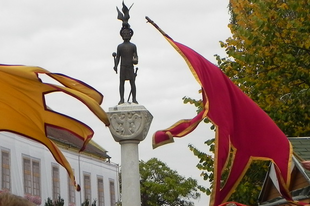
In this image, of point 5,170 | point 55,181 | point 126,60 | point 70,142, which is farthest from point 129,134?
point 55,181

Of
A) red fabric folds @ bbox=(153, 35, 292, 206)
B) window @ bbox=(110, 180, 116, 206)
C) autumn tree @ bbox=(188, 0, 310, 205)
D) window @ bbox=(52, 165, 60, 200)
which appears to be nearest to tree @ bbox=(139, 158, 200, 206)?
window @ bbox=(110, 180, 116, 206)

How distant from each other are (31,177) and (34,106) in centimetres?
3022

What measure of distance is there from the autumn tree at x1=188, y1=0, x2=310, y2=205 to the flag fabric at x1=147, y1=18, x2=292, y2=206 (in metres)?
10.8

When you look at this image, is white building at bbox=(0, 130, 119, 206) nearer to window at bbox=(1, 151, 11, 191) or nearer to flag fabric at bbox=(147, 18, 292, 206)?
window at bbox=(1, 151, 11, 191)

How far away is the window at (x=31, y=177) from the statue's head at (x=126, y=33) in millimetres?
18349

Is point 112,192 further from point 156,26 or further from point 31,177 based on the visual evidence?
point 156,26

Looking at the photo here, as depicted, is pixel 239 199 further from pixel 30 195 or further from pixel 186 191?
pixel 186 191

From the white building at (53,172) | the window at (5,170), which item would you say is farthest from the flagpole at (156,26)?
the window at (5,170)

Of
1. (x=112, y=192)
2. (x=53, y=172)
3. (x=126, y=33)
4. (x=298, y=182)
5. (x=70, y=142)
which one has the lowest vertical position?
(x=298, y=182)

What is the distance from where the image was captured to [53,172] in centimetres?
4075

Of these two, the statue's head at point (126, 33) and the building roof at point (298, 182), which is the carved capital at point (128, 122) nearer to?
the statue's head at point (126, 33)

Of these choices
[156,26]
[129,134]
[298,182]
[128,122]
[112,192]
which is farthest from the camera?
[112,192]

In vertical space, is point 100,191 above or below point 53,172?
below

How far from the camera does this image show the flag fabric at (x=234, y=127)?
8.60m
